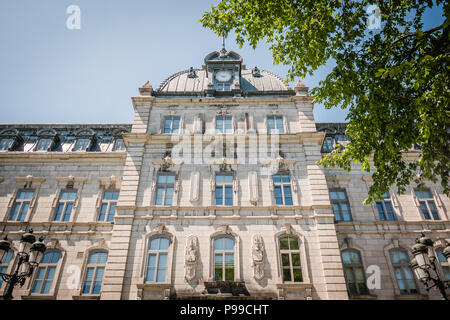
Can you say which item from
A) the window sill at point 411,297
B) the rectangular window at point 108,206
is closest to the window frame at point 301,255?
the window sill at point 411,297

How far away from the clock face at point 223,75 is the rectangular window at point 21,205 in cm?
1493

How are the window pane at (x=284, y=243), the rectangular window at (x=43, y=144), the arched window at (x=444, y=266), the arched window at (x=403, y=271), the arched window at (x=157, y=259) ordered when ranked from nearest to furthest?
1. the arched window at (x=157, y=259)
2. the window pane at (x=284, y=243)
3. the arched window at (x=403, y=271)
4. the arched window at (x=444, y=266)
5. the rectangular window at (x=43, y=144)

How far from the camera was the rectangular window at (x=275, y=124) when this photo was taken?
65.8ft

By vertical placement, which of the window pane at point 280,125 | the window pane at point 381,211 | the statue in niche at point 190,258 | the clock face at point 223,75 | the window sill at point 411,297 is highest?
the clock face at point 223,75

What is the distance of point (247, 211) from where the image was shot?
55.0 feet

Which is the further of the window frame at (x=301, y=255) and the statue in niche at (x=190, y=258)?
the statue in niche at (x=190, y=258)

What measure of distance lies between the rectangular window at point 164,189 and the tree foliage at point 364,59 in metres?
8.87

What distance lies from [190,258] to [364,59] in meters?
11.9

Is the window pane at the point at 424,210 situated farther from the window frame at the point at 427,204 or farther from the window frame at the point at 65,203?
the window frame at the point at 65,203

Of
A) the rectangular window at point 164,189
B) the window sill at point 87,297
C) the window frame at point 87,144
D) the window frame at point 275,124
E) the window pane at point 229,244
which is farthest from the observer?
the window frame at point 87,144

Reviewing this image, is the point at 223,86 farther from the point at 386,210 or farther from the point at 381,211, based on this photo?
the point at 386,210

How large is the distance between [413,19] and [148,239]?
1565cm

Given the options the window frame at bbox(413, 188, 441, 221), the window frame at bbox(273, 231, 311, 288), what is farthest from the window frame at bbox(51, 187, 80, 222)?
the window frame at bbox(413, 188, 441, 221)

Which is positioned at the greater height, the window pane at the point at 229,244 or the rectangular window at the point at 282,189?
the rectangular window at the point at 282,189
